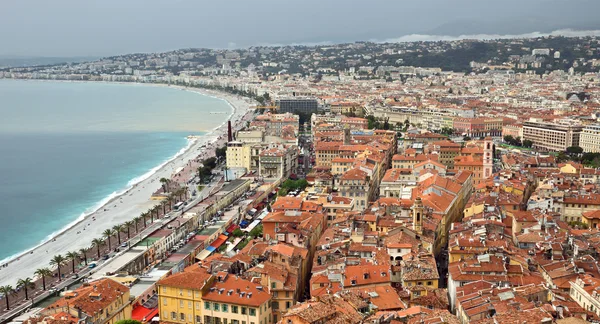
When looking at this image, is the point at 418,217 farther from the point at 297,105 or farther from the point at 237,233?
the point at 297,105

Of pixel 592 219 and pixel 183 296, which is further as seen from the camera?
pixel 592 219

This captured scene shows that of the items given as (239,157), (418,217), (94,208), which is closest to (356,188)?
(418,217)

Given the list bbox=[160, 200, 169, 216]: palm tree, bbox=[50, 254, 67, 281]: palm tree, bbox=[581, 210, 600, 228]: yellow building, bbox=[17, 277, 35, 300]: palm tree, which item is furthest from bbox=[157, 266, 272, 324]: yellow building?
bbox=[160, 200, 169, 216]: palm tree

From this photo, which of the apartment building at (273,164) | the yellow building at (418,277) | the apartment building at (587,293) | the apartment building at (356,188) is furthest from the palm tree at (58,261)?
the apartment building at (587,293)

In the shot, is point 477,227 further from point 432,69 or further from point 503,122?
point 432,69

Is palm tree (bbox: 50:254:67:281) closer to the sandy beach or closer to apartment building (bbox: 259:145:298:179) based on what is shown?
the sandy beach

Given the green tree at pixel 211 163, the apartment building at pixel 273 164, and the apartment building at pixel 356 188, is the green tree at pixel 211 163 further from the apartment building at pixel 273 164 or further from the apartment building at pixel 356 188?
the apartment building at pixel 356 188
